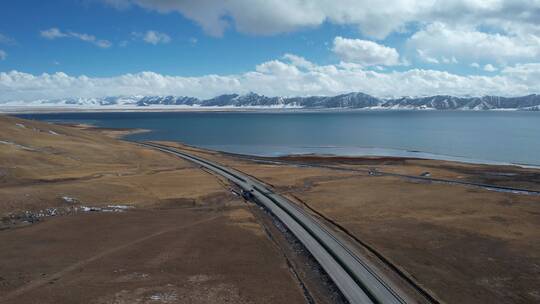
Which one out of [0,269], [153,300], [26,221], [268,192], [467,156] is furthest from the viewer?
[467,156]

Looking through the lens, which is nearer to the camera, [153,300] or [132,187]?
[153,300]

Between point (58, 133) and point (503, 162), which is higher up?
point (58, 133)

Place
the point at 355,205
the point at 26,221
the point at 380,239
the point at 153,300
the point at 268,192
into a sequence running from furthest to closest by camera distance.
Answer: the point at 268,192, the point at 355,205, the point at 26,221, the point at 380,239, the point at 153,300

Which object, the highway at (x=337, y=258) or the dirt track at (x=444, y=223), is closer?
the highway at (x=337, y=258)

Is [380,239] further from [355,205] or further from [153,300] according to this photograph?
[153,300]

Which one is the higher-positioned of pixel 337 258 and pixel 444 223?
pixel 337 258

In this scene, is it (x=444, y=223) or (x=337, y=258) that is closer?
(x=337, y=258)

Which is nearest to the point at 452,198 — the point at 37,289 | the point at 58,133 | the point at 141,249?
the point at 141,249

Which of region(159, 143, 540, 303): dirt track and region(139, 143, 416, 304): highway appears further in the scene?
region(159, 143, 540, 303): dirt track
